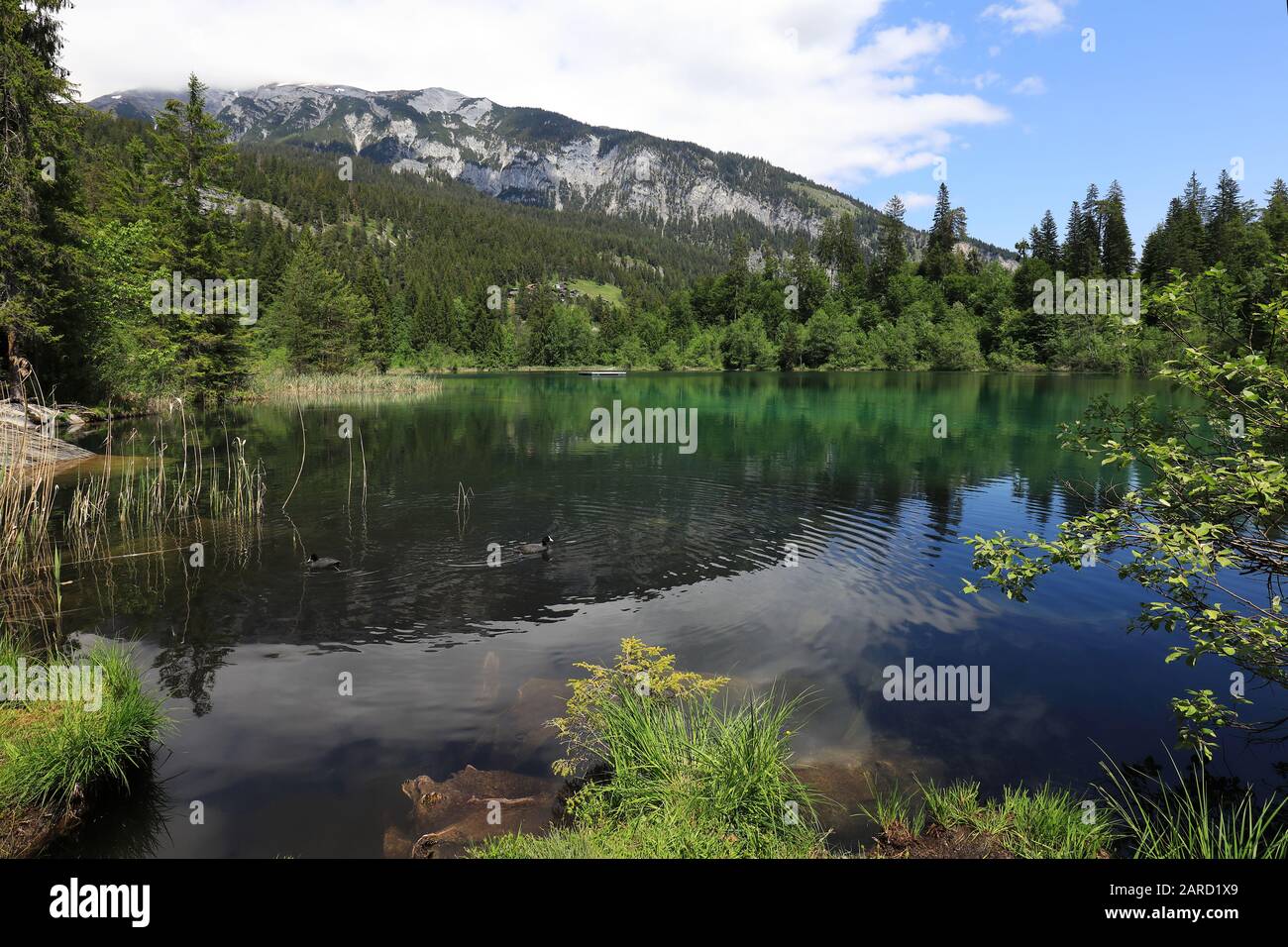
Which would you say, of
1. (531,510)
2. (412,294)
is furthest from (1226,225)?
(412,294)

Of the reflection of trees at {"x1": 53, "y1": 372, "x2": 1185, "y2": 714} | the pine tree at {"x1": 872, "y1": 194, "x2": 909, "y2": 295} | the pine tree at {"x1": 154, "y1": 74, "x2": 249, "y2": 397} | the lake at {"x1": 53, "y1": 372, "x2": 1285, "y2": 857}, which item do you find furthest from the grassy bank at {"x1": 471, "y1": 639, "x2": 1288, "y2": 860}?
the pine tree at {"x1": 872, "y1": 194, "x2": 909, "y2": 295}

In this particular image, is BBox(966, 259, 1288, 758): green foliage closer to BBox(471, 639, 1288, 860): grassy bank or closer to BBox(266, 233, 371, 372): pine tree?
BBox(471, 639, 1288, 860): grassy bank

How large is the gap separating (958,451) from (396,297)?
155331 mm

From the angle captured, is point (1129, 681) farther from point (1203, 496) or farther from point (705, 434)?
point (705, 434)

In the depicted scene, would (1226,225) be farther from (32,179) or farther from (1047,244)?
(32,179)

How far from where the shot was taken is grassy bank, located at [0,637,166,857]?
22.0 feet

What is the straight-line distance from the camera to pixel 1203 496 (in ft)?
27.7

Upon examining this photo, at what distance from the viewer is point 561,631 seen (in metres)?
13.1

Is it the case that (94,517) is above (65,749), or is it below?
above

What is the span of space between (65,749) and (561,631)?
757 centimetres

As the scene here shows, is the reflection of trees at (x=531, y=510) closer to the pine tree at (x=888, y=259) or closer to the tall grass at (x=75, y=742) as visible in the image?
the tall grass at (x=75, y=742)

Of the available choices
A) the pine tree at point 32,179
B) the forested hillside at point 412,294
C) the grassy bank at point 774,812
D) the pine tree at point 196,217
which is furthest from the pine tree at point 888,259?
the grassy bank at point 774,812

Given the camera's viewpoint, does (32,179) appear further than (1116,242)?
Answer: No
